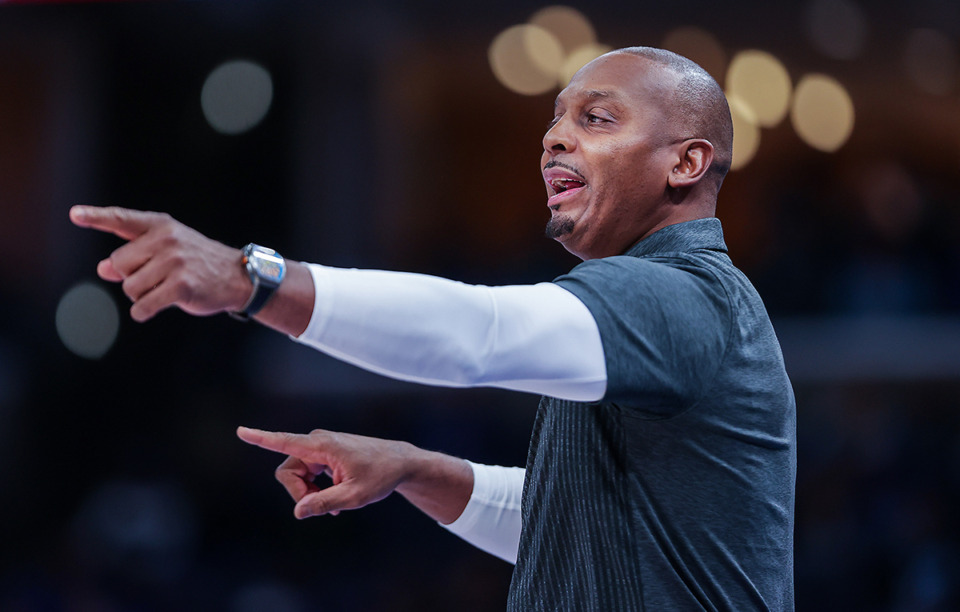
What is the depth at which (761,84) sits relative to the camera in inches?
178

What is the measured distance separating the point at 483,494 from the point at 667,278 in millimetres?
786

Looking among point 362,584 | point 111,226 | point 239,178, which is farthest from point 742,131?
point 111,226

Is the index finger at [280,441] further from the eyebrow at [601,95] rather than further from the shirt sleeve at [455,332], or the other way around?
the eyebrow at [601,95]

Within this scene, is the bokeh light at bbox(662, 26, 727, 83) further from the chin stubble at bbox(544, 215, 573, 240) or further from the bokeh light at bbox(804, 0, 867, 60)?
the chin stubble at bbox(544, 215, 573, 240)

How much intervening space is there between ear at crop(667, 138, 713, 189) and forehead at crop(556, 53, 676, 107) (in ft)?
0.31

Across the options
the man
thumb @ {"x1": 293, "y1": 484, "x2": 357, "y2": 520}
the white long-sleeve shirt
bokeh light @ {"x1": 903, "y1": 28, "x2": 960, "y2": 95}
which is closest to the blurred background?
bokeh light @ {"x1": 903, "y1": 28, "x2": 960, "y2": 95}

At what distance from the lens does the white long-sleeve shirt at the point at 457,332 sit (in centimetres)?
100

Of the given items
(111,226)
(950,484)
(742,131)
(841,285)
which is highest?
(742,131)

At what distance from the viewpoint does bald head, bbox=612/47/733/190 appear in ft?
5.14

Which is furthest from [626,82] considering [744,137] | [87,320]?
[87,320]

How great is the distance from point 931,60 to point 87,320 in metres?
4.34

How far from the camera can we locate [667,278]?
3.76 feet

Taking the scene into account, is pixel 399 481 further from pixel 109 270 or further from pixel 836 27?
pixel 836 27

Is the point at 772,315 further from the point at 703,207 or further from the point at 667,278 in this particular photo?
the point at 667,278
